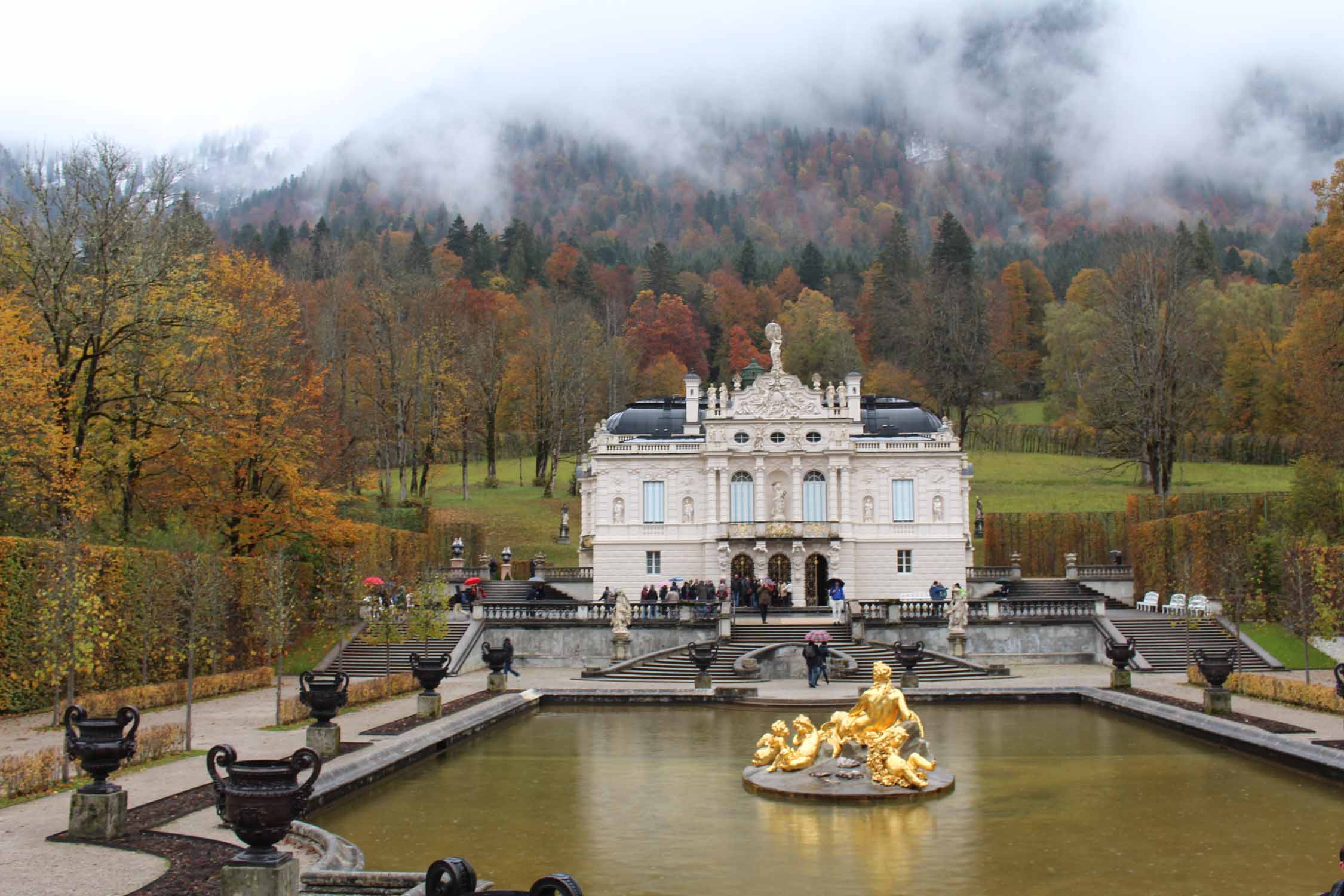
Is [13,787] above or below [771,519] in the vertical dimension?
below

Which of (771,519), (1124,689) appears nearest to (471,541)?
(771,519)

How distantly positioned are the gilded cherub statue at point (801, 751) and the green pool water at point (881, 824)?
81cm

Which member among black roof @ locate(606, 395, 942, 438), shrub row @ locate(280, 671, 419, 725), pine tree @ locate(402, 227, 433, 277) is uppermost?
pine tree @ locate(402, 227, 433, 277)

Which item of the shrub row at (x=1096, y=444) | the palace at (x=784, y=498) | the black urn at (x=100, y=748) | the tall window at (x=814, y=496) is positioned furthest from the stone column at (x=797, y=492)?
the black urn at (x=100, y=748)

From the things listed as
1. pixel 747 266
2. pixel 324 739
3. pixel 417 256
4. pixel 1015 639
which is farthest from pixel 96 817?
pixel 747 266

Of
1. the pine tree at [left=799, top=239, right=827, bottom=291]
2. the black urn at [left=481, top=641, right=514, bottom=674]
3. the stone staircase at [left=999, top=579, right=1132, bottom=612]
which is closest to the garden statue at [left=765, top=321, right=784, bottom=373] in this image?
the stone staircase at [left=999, top=579, right=1132, bottom=612]

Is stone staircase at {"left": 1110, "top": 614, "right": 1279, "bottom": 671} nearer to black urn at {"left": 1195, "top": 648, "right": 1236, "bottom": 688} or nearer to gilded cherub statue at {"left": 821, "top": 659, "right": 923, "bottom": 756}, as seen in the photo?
black urn at {"left": 1195, "top": 648, "right": 1236, "bottom": 688}

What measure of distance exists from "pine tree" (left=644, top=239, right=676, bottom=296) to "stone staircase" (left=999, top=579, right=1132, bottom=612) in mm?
63742

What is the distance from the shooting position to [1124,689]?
100ft

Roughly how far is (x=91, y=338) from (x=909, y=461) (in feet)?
108

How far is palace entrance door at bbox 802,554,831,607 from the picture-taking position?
51.8 metres

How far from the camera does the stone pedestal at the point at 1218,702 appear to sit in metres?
24.5

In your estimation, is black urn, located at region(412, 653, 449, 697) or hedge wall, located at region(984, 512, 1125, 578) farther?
hedge wall, located at region(984, 512, 1125, 578)

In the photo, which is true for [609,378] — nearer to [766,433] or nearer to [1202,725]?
[766,433]
